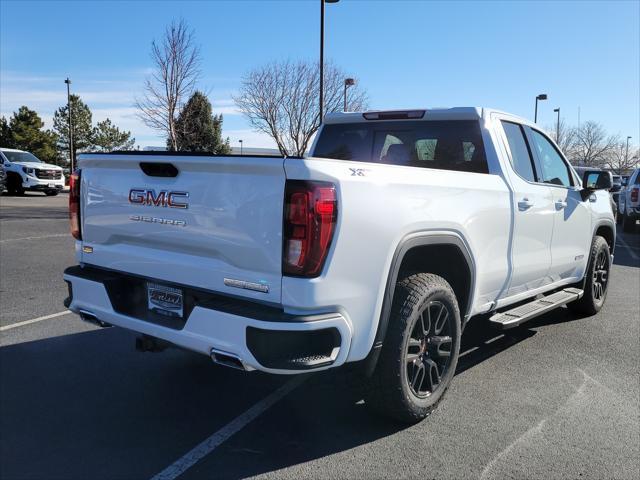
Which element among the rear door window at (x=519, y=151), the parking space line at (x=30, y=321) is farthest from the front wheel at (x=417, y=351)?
the parking space line at (x=30, y=321)

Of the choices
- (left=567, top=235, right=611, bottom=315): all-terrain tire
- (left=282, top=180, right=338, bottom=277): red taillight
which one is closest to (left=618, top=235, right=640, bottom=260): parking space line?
(left=567, top=235, right=611, bottom=315): all-terrain tire

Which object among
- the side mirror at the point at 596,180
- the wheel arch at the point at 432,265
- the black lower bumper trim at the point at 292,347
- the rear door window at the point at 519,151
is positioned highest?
the rear door window at the point at 519,151

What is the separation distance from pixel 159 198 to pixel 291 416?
1.56m

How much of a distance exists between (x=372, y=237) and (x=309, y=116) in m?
26.6

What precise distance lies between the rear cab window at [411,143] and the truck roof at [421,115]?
0.13 ft

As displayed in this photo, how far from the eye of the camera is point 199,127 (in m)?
32.5

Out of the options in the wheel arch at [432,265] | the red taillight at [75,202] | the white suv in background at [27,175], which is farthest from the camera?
the white suv in background at [27,175]

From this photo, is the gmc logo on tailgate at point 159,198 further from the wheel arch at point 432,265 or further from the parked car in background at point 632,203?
the parked car in background at point 632,203

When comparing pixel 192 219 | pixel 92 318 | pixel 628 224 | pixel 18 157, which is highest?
pixel 18 157

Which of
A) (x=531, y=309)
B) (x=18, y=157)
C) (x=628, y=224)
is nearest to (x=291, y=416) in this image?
(x=531, y=309)

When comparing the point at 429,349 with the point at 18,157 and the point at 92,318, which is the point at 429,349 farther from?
the point at 18,157

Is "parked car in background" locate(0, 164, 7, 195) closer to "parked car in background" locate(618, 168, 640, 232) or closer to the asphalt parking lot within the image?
the asphalt parking lot

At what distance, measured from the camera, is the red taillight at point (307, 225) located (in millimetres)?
2705

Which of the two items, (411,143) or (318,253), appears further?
(411,143)
